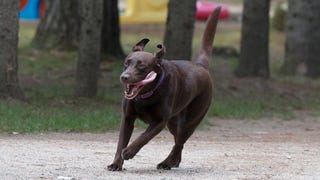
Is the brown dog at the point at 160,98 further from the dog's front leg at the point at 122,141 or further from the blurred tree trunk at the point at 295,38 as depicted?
the blurred tree trunk at the point at 295,38

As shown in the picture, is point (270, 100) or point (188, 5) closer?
point (188, 5)

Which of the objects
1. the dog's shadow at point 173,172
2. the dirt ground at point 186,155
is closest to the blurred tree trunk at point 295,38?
the dirt ground at point 186,155

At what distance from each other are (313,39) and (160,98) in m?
14.8

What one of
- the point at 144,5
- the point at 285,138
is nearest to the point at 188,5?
the point at 285,138

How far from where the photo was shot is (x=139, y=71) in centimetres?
797

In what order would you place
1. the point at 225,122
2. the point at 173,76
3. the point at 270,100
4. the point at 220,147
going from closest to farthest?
the point at 173,76 → the point at 220,147 → the point at 225,122 → the point at 270,100

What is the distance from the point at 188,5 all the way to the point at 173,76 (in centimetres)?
740

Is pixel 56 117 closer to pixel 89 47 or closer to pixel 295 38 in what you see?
pixel 89 47

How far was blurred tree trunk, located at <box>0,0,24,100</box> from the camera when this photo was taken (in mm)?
13602

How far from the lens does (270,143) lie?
39.3 feet

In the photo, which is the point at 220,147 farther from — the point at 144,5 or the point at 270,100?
the point at 144,5

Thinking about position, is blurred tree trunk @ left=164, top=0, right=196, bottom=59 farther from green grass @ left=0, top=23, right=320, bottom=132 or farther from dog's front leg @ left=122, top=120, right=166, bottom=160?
dog's front leg @ left=122, top=120, right=166, bottom=160

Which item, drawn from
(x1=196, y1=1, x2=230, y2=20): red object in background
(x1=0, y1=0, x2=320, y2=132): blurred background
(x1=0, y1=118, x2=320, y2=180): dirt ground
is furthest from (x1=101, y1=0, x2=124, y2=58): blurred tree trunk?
(x1=196, y1=1, x2=230, y2=20): red object in background

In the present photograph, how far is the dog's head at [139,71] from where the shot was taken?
789cm
